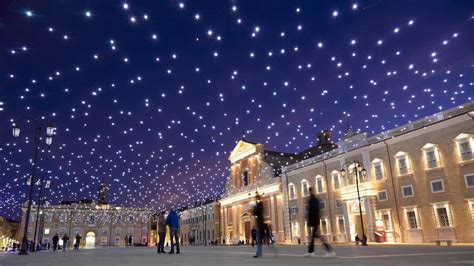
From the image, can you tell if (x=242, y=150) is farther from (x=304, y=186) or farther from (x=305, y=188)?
(x=305, y=188)

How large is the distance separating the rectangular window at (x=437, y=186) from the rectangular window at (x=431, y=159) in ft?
3.52

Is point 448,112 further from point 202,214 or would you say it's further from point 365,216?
point 202,214

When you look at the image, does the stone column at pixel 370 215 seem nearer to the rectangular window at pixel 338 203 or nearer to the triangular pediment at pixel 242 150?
the rectangular window at pixel 338 203

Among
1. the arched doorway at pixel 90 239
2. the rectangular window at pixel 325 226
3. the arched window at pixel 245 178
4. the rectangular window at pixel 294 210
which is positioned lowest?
the arched doorway at pixel 90 239

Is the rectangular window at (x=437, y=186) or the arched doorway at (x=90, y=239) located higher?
the rectangular window at (x=437, y=186)

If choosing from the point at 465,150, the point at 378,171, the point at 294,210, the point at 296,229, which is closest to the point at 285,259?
the point at 465,150

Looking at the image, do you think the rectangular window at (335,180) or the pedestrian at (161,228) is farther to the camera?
the rectangular window at (335,180)

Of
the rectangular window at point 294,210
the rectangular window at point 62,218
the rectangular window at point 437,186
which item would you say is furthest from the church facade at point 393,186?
the rectangular window at point 62,218

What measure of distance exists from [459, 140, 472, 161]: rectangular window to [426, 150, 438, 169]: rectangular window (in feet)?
6.04

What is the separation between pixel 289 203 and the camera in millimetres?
38594

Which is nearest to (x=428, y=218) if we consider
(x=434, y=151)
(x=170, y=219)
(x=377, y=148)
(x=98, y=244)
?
(x=434, y=151)

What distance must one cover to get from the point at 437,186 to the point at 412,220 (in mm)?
3243

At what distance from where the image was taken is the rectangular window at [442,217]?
23.2 m

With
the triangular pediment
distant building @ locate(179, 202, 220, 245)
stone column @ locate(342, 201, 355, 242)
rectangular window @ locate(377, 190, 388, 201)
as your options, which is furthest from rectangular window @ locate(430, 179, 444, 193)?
distant building @ locate(179, 202, 220, 245)
